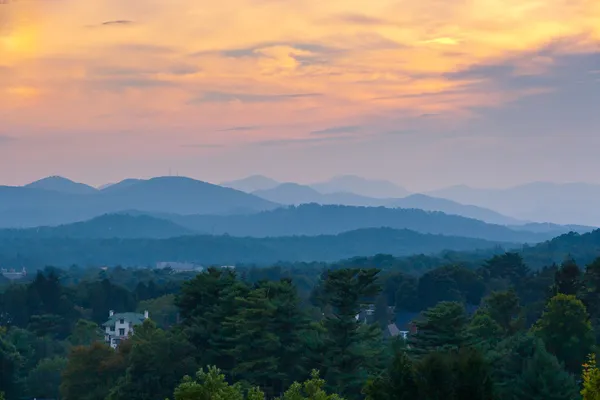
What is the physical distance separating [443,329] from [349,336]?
3282mm

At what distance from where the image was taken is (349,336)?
3500 centimetres

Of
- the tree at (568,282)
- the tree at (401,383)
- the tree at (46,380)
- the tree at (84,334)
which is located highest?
the tree at (568,282)

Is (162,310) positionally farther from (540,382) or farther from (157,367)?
(540,382)

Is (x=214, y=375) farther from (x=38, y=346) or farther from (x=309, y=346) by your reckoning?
(x=38, y=346)

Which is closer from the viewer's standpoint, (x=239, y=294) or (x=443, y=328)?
(x=443, y=328)

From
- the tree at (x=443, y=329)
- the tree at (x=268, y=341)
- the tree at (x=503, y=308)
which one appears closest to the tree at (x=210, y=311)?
the tree at (x=268, y=341)

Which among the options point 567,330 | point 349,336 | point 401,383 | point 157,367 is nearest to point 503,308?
point 567,330

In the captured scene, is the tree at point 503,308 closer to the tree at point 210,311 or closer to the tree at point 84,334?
the tree at point 210,311

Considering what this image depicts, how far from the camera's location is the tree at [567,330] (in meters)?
37.1

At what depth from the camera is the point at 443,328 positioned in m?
33.8

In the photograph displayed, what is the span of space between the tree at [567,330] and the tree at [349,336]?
6601 mm

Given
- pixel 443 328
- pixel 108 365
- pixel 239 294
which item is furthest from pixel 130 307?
pixel 443 328

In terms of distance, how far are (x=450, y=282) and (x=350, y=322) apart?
44891 millimetres

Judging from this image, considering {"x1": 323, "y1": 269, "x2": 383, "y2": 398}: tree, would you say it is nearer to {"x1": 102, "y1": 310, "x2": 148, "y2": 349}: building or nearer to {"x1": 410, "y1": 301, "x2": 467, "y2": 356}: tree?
{"x1": 410, "y1": 301, "x2": 467, "y2": 356}: tree
